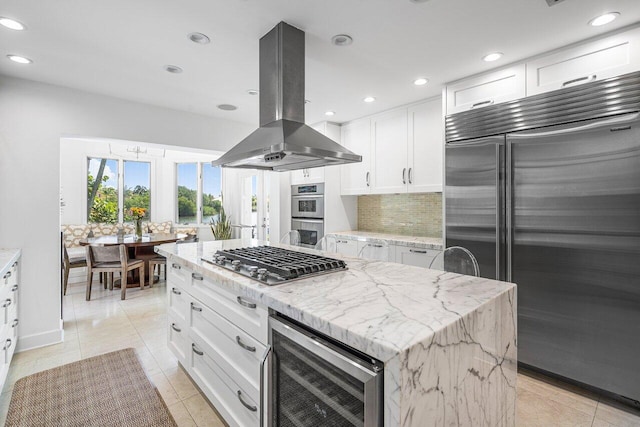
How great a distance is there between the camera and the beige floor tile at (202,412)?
1.91 metres

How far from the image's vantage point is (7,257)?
244 cm

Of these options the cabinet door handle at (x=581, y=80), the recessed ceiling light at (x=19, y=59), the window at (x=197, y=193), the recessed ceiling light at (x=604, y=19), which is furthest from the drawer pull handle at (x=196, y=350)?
the window at (x=197, y=193)

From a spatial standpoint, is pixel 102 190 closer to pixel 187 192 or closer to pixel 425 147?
pixel 187 192

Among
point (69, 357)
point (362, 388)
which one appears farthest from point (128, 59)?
point (362, 388)

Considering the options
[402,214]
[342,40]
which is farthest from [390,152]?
[342,40]

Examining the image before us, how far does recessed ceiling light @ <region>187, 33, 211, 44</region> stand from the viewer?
7.07 feet

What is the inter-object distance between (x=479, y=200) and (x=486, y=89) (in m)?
0.99

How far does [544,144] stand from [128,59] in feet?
10.8

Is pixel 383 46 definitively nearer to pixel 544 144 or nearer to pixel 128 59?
pixel 544 144

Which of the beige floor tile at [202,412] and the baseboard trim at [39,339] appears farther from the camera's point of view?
the baseboard trim at [39,339]

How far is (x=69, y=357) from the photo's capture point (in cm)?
273

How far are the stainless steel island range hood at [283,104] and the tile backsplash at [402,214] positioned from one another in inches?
76.1

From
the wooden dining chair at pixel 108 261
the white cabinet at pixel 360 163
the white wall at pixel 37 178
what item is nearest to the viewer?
the white wall at pixel 37 178

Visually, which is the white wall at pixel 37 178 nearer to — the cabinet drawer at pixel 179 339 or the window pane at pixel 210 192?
the cabinet drawer at pixel 179 339
